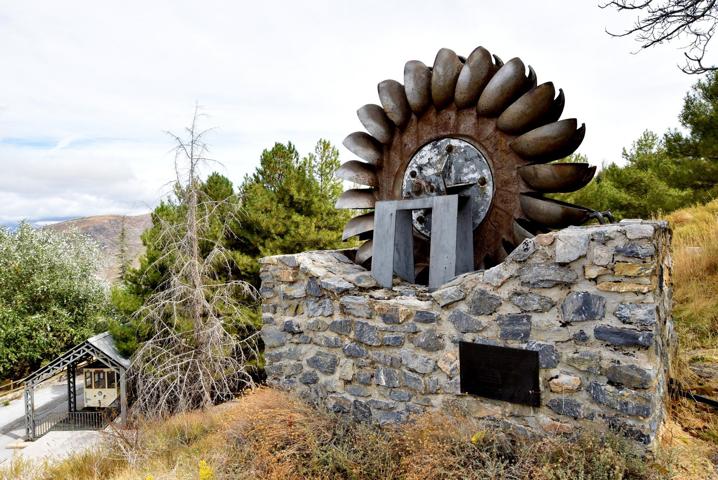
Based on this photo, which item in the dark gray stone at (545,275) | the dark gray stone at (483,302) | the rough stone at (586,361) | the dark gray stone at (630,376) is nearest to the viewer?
the dark gray stone at (630,376)

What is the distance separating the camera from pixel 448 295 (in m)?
3.50

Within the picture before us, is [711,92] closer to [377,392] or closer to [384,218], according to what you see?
[384,218]

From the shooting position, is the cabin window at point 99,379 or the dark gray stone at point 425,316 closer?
the dark gray stone at point 425,316

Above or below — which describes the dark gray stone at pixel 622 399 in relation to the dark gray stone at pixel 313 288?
below

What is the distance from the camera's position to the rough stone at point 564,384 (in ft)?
9.71

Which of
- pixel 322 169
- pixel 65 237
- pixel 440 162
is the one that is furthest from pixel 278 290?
pixel 65 237

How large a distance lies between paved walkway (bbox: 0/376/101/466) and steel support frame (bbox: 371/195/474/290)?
6.79 meters

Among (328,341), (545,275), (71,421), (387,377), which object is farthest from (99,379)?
(545,275)

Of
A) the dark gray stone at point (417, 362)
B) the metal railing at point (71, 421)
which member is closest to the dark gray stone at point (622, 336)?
the dark gray stone at point (417, 362)

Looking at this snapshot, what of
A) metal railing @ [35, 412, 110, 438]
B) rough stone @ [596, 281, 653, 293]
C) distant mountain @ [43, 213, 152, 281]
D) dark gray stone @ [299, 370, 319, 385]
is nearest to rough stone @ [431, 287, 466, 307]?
rough stone @ [596, 281, 653, 293]

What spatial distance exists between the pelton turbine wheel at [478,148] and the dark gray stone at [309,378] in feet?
4.33

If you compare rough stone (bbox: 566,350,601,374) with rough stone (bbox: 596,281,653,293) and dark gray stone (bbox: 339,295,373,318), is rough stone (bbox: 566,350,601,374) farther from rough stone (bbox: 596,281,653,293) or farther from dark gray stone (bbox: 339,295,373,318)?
dark gray stone (bbox: 339,295,373,318)

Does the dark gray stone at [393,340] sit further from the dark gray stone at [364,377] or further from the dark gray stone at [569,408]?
the dark gray stone at [569,408]

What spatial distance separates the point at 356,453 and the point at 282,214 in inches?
351
